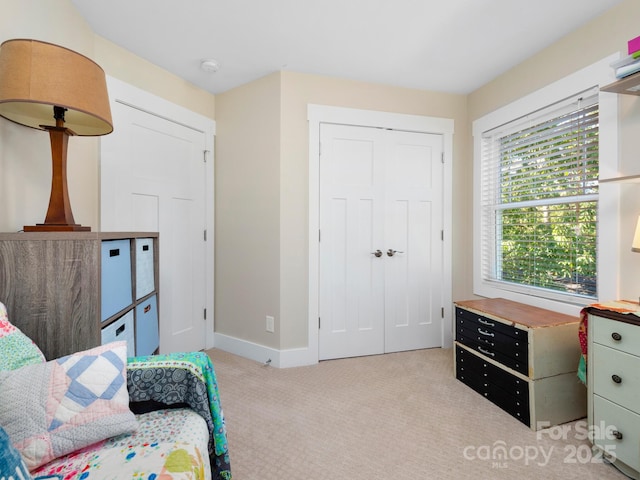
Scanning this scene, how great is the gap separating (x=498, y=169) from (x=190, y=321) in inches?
115

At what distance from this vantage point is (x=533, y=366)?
1.71 m

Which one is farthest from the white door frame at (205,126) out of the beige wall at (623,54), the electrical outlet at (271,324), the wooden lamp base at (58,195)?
the beige wall at (623,54)

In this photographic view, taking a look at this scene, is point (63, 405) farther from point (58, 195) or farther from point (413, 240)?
point (413, 240)

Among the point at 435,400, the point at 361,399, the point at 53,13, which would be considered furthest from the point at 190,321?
the point at 53,13

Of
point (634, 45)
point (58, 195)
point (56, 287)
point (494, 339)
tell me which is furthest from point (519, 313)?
point (58, 195)

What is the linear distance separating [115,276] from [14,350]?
497mm

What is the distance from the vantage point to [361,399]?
2.04m

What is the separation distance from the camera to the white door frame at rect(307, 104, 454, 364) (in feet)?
8.48

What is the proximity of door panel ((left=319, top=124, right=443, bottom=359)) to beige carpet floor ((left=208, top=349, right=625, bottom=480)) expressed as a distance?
444 mm

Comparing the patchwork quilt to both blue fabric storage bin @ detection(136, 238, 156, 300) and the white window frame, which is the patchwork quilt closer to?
blue fabric storage bin @ detection(136, 238, 156, 300)

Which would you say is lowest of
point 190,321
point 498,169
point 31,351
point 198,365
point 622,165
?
point 190,321

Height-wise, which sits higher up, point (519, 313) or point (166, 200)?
point (166, 200)

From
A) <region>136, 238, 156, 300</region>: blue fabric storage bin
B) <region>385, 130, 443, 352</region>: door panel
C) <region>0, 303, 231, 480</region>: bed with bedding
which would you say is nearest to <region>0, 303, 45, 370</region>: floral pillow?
<region>0, 303, 231, 480</region>: bed with bedding

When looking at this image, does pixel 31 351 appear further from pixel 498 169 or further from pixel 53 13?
pixel 498 169
